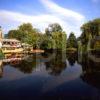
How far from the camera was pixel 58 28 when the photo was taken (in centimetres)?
11950

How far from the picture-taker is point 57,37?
11219cm

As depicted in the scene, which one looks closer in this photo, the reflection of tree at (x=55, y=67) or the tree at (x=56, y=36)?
the reflection of tree at (x=55, y=67)

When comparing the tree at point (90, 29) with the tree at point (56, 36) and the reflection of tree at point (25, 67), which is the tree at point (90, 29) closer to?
the tree at point (56, 36)

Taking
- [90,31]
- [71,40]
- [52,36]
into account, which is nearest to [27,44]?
[52,36]

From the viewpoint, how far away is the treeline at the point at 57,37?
107 m

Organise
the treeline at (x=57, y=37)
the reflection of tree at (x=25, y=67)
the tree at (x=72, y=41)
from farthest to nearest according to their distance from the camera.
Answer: the tree at (x=72, y=41)
the treeline at (x=57, y=37)
the reflection of tree at (x=25, y=67)

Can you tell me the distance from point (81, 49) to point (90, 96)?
87516mm

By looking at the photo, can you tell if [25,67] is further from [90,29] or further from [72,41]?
[90,29]

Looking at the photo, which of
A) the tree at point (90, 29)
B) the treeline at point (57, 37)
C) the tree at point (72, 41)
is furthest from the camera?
the tree at point (72, 41)

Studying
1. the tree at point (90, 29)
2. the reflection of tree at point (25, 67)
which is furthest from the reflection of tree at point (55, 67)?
the tree at point (90, 29)

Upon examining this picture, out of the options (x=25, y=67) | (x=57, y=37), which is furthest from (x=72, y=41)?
(x=25, y=67)

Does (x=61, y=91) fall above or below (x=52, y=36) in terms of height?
below

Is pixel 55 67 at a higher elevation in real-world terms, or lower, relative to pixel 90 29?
lower

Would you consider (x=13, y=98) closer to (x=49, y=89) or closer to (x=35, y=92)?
(x=35, y=92)
